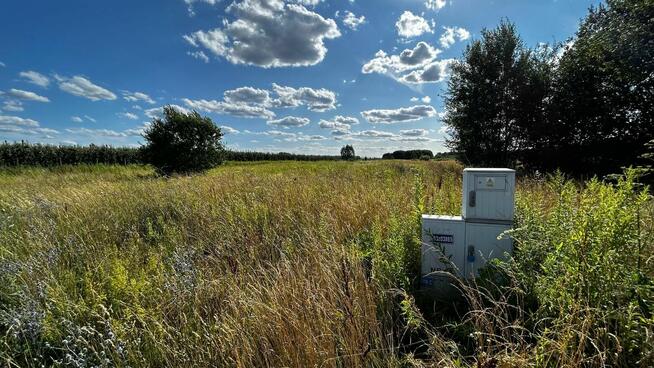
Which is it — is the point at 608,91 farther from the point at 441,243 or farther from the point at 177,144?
the point at 177,144

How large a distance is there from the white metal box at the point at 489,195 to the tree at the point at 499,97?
12470 mm

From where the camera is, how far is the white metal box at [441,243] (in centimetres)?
278

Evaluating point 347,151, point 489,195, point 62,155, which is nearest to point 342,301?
point 489,195

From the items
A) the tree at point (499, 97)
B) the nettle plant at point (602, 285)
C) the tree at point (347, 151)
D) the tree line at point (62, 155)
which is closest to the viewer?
the nettle plant at point (602, 285)

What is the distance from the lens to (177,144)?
19.7 metres

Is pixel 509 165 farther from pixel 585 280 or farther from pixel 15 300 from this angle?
pixel 15 300

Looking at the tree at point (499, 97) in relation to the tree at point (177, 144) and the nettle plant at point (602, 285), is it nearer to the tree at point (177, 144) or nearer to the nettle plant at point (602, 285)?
the nettle plant at point (602, 285)

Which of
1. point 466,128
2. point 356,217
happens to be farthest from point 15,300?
point 466,128

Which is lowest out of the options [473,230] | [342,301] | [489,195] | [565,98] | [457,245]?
[342,301]

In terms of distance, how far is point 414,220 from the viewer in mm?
3381

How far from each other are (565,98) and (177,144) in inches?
831

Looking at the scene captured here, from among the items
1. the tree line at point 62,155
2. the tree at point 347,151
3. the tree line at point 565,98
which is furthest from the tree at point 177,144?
the tree at point 347,151

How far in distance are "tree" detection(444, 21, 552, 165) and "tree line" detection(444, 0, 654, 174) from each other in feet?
0.13

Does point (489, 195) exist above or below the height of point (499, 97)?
below
